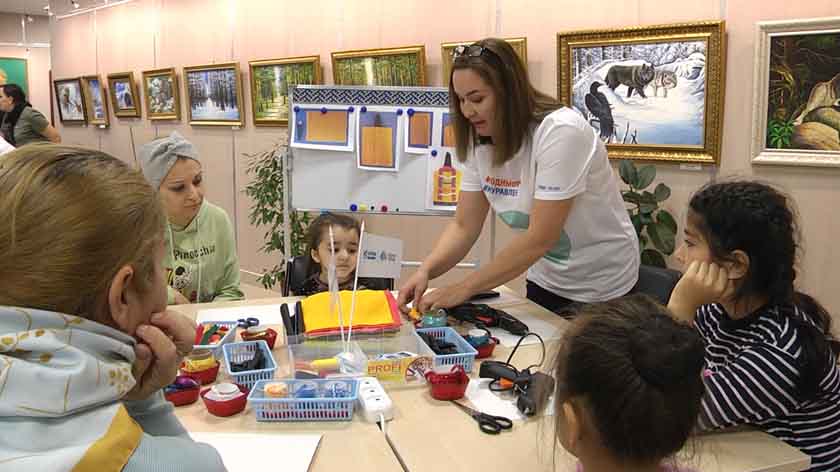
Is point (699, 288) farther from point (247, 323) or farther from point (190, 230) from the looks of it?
point (190, 230)

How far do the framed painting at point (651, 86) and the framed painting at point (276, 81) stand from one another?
2039mm

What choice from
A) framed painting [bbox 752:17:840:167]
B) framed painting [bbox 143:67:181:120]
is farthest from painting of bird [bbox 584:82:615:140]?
framed painting [bbox 143:67:181:120]

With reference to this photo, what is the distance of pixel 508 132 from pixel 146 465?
1586 mm

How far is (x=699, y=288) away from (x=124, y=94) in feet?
22.9

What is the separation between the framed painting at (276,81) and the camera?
494 cm

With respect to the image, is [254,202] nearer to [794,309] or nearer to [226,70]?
[226,70]

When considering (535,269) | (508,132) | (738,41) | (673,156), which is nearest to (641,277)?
(535,269)

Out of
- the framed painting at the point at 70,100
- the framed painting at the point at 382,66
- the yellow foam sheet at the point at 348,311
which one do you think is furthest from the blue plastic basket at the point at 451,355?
the framed painting at the point at 70,100

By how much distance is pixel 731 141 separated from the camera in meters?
3.24

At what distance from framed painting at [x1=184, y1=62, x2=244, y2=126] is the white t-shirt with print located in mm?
3765

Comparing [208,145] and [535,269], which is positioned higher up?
[208,145]

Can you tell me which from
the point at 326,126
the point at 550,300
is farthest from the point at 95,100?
the point at 550,300

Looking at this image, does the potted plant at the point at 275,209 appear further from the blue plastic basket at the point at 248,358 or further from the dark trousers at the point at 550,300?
the blue plastic basket at the point at 248,358

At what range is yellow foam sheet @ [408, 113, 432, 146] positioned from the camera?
3.22 metres
